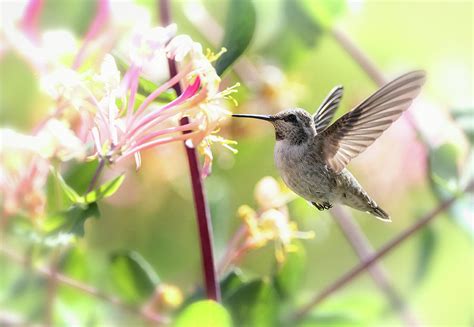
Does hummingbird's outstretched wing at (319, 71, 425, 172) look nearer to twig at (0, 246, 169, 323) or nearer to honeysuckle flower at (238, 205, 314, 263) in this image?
honeysuckle flower at (238, 205, 314, 263)

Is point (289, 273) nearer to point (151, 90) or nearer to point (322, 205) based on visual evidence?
point (322, 205)

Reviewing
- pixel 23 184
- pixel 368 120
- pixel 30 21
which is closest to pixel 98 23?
pixel 30 21

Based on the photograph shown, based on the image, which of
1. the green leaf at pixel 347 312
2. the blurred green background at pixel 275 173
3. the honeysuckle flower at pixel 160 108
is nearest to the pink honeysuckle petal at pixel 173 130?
the honeysuckle flower at pixel 160 108

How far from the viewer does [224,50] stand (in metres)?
0.56

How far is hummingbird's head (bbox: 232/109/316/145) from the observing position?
1.95 ft

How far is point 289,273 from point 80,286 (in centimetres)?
21

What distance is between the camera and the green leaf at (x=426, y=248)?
953mm

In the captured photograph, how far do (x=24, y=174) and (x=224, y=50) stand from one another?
0.21 metres

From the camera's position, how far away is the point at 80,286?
721 millimetres

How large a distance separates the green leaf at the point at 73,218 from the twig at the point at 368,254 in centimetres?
42

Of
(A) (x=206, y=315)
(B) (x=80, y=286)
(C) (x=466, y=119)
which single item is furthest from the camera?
(C) (x=466, y=119)

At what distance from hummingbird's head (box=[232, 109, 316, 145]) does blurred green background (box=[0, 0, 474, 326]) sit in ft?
0.52

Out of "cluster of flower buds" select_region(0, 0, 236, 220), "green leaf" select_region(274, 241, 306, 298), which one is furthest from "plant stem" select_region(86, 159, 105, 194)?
"green leaf" select_region(274, 241, 306, 298)

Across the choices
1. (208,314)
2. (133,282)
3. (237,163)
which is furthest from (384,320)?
(208,314)
